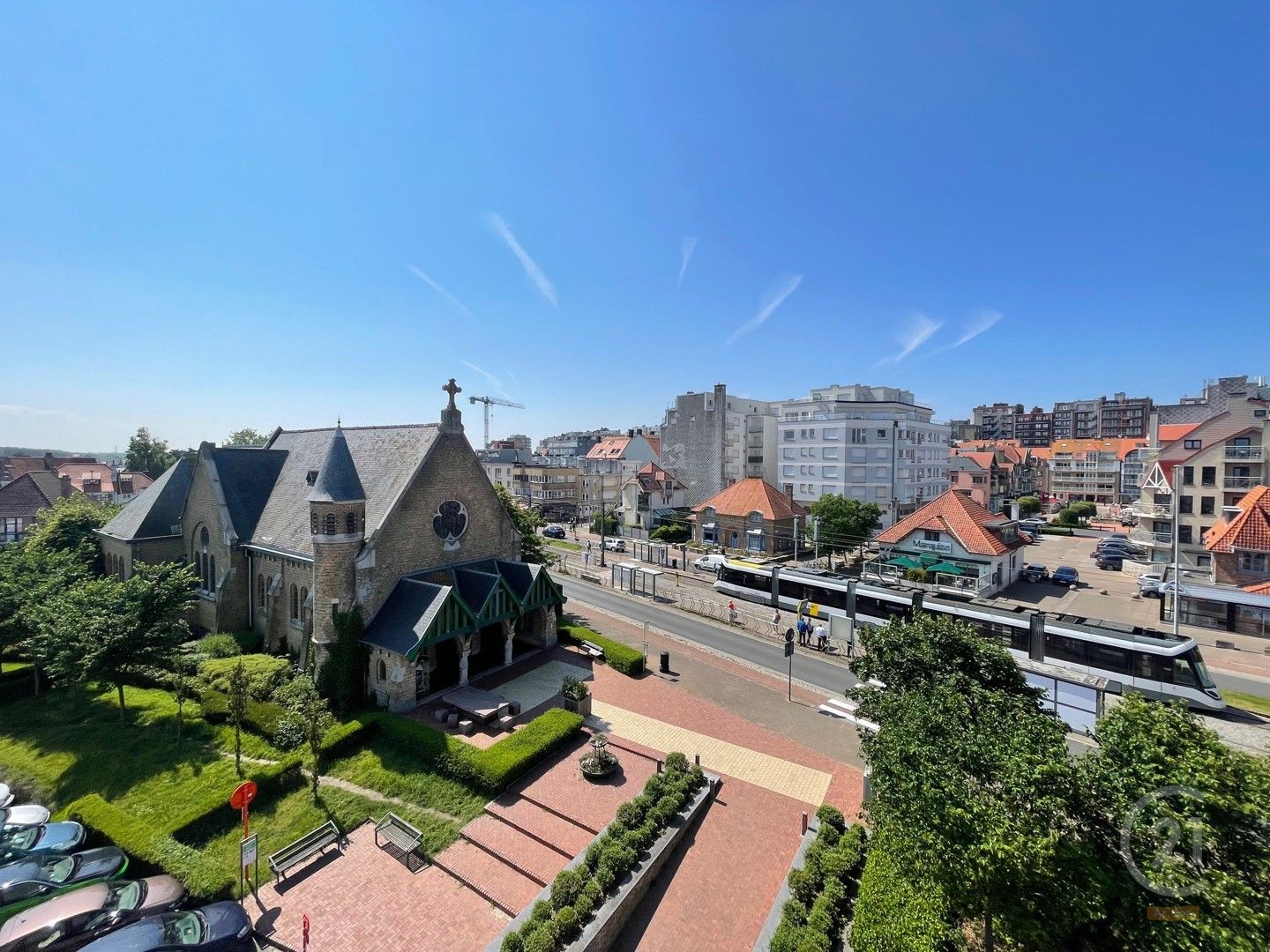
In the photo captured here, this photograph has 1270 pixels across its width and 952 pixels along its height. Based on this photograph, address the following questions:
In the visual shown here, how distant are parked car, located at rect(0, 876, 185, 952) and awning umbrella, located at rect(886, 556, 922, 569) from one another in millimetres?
46223

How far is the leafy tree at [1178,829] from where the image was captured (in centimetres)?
734

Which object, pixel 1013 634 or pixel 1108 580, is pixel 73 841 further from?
pixel 1108 580

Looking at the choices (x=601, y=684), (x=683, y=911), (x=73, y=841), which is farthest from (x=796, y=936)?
(x=73, y=841)

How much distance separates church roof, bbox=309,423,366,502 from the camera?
938 inches

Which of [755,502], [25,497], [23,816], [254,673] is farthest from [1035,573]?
[25,497]

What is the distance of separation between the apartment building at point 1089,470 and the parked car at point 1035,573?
229 feet

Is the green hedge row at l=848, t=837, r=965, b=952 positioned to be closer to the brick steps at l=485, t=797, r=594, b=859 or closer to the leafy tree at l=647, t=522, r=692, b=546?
the brick steps at l=485, t=797, r=594, b=859

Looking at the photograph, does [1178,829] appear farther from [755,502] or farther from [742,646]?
[755,502]

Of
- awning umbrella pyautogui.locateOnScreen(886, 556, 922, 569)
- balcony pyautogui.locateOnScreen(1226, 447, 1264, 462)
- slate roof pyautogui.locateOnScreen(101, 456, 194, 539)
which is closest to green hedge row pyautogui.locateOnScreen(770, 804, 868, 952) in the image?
awning umbrella pyautogui.locateOnScreen(886, 556, 922, 569)

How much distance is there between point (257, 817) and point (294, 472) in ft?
68.7

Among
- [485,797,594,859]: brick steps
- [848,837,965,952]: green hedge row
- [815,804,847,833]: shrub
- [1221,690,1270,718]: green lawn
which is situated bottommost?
[485,797,594,859]: brick steps

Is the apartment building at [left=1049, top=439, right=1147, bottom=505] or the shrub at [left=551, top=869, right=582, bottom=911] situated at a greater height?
the apartment building at [left=1049, top=439, right=1147, bottom=505]

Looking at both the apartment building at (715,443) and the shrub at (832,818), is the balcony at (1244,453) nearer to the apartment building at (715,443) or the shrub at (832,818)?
the apartment building at (715,443)

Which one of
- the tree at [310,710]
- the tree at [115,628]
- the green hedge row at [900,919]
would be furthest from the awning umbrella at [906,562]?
the tree at [115,628]
